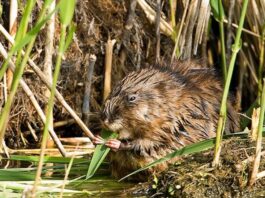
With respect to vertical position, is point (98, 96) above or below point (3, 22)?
below

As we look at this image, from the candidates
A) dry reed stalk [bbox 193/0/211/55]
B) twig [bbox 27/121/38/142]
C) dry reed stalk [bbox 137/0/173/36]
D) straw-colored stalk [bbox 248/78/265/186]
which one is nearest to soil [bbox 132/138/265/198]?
straw-colored stalk [bbox 248/78/265/186]

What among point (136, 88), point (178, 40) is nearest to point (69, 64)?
point (178, 40)

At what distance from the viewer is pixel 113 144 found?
4543 millimetres

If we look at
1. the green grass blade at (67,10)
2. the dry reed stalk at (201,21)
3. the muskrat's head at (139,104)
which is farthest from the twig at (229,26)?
the green grass blade at (67,10)

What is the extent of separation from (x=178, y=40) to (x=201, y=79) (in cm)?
63

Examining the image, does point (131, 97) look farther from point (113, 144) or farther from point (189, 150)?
point (189, 150)

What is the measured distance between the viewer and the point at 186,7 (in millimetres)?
5516

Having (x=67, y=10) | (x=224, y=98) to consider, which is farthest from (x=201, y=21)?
(x=67, y=10)

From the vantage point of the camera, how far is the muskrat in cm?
461

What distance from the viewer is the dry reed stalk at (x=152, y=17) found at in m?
5.89

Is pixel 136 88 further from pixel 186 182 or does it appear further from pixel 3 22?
pixel 3 22

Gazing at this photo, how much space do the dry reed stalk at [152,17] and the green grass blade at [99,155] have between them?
Answer: 1533 mm

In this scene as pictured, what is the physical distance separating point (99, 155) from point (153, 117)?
41 cm

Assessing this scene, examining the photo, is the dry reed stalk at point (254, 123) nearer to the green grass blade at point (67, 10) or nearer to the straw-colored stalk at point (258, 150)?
the straw-colored stalk at point (258, 150)
